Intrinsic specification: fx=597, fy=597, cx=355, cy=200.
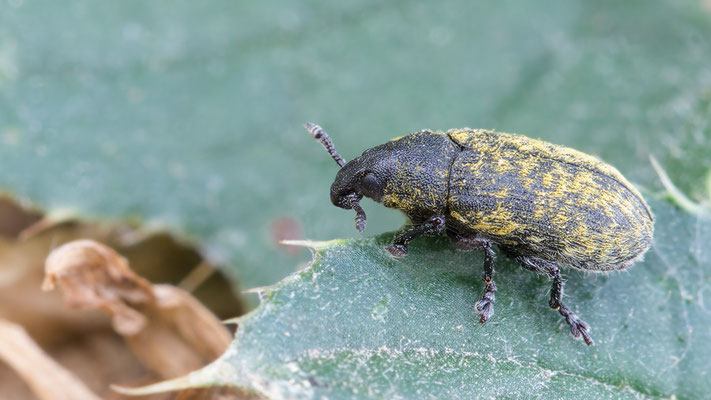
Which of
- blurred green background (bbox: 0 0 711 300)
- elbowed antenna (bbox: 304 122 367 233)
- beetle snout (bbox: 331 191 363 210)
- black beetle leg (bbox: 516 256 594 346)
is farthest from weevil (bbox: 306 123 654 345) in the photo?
blurred green background (bbox: 0 0 711 300)

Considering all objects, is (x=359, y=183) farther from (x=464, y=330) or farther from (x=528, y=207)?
(x=464, y=330)

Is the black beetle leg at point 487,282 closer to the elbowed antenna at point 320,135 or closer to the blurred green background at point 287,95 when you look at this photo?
the elbowed antenna at point 320,135

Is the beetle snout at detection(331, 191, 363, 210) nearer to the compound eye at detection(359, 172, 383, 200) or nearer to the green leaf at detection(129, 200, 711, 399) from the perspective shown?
the compound eye at detection(359, 172, 383, 200)

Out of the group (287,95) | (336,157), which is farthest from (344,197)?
(287,95)

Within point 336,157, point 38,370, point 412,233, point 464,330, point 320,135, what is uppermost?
point 320,135

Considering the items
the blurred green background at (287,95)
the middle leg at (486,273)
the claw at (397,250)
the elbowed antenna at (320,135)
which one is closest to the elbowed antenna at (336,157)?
the elbowed antenna at (320,135)

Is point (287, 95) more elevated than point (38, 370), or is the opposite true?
point (287, 95)
